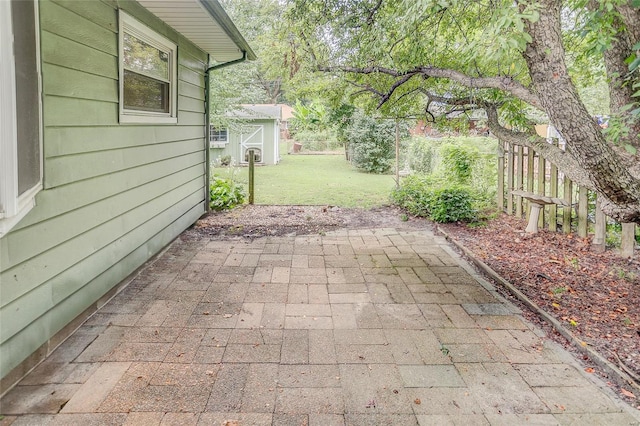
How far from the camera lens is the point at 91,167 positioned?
10.7 feet

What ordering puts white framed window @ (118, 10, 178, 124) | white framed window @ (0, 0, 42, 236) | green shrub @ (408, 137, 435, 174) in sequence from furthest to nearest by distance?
green shrub @ (408, 137, 435, 174), white framed window @ (118, 10, 178, 124), white framed window @ (0, 0, 42, 236)

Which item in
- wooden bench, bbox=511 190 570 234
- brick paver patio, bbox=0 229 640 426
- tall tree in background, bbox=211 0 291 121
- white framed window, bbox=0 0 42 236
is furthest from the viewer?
tall tree in background, bbox=211 0 291 121

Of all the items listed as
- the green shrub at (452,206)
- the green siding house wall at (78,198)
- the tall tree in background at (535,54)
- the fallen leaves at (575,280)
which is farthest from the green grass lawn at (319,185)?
the green siding house wall at (78,198)

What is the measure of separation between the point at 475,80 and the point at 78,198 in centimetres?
348

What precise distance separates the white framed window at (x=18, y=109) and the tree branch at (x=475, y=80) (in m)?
3.29

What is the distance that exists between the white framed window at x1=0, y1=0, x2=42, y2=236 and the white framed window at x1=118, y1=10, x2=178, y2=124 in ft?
5.20

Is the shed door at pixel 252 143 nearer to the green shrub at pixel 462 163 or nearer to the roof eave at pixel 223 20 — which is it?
the green shrub at pixel 462 163

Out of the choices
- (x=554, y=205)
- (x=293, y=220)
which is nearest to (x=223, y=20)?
(x=293, y=220)

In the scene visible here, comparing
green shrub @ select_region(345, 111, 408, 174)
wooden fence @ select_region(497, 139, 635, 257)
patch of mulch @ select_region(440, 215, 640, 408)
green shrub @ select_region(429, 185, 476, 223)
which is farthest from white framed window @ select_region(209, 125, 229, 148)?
patch of mulch @ select_region(440, 215, 640, 408)

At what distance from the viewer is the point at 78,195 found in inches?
121

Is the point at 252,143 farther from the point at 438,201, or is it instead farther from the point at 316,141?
the point at 438,201

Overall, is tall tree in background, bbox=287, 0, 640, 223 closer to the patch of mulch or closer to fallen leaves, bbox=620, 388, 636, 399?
the patch of mulch

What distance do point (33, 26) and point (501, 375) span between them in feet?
10.2

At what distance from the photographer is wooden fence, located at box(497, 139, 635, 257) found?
5.03 meters
